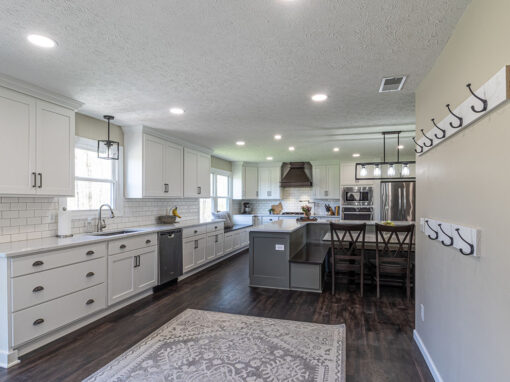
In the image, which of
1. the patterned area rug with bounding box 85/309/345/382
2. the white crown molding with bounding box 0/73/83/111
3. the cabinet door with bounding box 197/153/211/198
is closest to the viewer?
the patterned area rug with bounding box 85/309/345/382

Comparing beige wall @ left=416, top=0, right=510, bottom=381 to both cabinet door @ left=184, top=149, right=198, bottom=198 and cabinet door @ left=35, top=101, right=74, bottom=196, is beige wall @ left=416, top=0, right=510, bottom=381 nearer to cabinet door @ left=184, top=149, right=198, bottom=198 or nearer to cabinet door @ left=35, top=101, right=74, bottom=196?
cabinet door @ left=35, top=101, right=74, bottom=196

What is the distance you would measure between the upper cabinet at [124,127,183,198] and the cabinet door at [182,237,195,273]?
86 cm

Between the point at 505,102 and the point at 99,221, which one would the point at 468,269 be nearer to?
the point at 505,102

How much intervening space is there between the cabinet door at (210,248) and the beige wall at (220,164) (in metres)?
2.21

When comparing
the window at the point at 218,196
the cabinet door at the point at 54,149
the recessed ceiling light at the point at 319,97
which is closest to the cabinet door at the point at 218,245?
the window at the point at 218,196

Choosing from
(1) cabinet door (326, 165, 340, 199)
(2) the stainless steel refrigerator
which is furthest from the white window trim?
(2) the stainless steel refrigerator

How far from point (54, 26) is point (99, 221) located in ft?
8.78

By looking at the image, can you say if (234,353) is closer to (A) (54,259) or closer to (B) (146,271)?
(A) (54,259)

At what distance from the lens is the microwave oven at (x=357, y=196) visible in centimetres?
762

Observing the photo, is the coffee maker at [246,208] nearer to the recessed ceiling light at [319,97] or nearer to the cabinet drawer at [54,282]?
the cabinet drawer at [54,282]

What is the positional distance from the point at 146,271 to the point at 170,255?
21.1 inches

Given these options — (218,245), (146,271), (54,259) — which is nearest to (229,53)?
(54,259)

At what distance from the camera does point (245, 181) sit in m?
8.73

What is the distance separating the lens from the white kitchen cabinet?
346 inches
